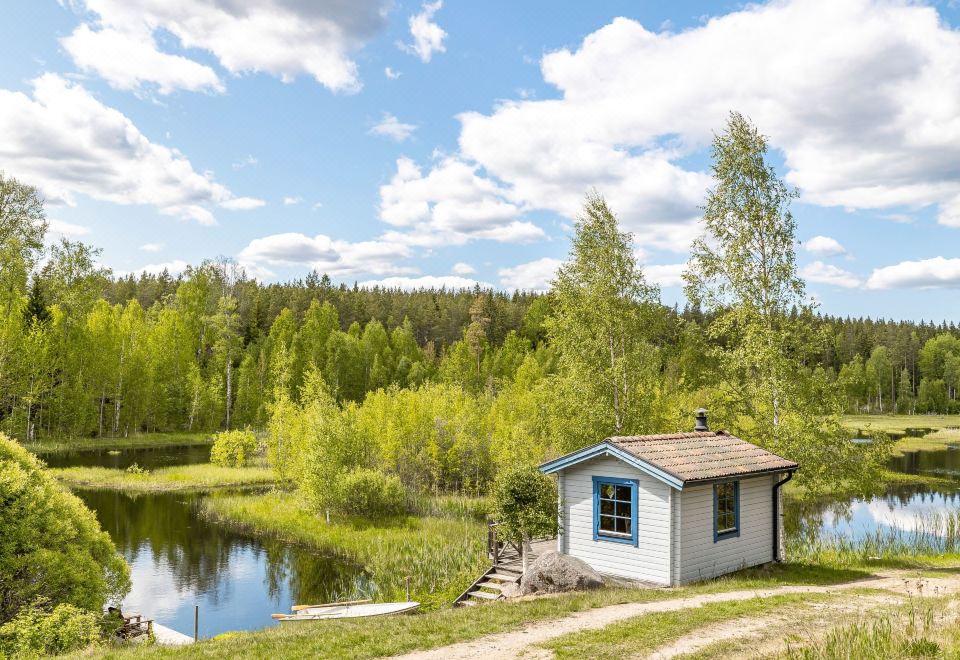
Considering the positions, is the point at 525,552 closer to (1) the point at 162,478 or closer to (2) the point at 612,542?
(2) the point at 612,542

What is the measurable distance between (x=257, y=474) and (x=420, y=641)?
135ft

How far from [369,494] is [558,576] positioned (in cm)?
1755

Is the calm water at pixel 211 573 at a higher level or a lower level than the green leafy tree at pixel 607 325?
lower

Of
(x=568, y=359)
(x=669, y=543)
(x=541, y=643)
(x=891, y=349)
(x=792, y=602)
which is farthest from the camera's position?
(x=891, y=349)

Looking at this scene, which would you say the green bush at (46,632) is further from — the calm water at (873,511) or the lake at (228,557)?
the calm water at (873,511)

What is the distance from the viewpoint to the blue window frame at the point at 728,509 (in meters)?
19.7

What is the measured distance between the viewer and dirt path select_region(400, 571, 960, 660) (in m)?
12.3

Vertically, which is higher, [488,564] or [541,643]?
[541,643]

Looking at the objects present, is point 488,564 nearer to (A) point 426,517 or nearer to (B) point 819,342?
(A) point 426,517

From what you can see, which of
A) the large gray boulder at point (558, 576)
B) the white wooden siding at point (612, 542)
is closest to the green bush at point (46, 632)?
the large gray boulder at point (558, 576)

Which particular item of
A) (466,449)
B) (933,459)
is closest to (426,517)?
(466,449)

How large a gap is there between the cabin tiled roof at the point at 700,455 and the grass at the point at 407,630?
9.61 feet

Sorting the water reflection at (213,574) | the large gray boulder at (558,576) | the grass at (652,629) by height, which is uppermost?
the grass at (652,629)

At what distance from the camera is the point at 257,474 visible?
51094mm
